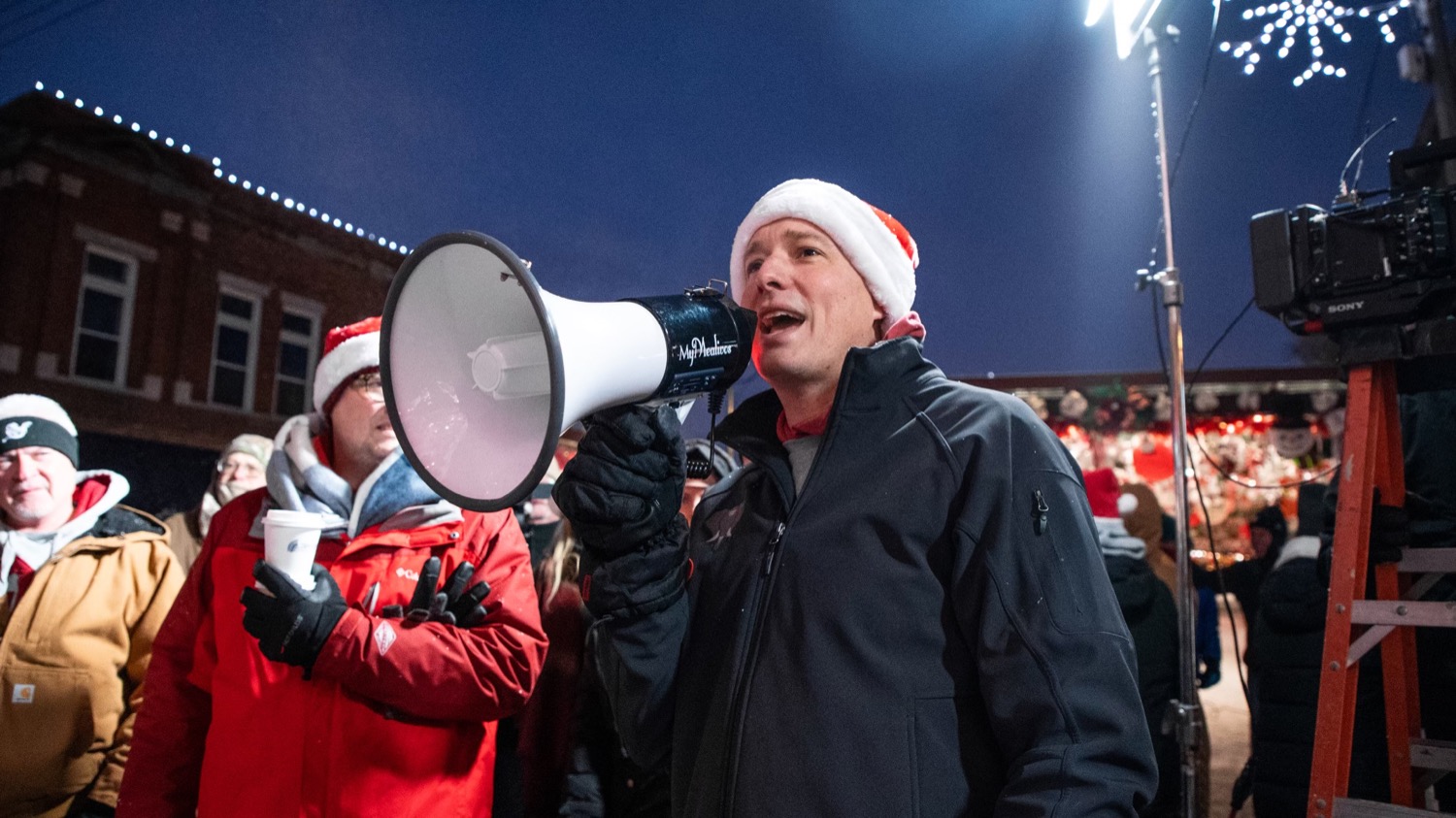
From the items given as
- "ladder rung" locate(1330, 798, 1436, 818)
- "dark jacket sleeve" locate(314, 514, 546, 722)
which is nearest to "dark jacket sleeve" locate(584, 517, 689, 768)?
"dark jacket sleeve" locate(314, 514, 546, 722)

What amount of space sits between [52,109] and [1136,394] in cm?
1130

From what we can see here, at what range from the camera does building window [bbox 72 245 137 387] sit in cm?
762

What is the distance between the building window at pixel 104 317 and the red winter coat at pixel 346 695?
729 centimetres

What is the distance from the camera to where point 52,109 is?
7137mm

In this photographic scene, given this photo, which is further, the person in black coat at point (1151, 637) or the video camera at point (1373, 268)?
the person in black coat at point (1151, 637)

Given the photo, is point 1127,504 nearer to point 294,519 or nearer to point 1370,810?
point 1370,810

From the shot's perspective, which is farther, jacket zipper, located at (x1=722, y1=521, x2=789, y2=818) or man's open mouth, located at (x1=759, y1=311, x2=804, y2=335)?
man's open mouth, located at (x1=759, y1=311, x2=804, y2=335)

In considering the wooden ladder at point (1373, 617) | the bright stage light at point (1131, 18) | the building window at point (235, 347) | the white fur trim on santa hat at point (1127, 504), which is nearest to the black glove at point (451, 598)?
the wooden ladder at point (1373, 617)

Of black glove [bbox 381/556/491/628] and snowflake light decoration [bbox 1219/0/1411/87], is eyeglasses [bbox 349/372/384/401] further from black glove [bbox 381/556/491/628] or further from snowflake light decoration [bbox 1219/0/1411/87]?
snowflake light decoration [bbox 1219/0/1411/87]

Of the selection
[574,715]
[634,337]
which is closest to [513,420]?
[634,337]

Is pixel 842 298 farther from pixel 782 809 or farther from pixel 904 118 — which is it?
pixel 904 118

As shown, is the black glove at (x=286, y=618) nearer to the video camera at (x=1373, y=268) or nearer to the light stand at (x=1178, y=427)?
the video camera at (x=1373, y=268)

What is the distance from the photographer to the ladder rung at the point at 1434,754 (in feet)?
6.71

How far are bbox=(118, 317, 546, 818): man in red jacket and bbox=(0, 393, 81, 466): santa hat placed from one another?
4.93 feet
